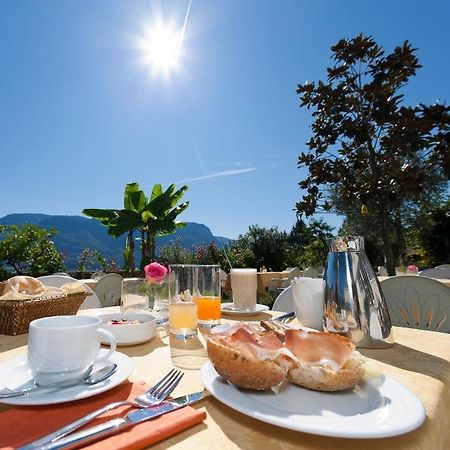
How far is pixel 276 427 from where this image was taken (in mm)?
466

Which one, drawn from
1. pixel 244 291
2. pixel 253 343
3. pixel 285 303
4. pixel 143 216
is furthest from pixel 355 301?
pixel 143 216

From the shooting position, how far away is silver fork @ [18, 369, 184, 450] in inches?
16.2

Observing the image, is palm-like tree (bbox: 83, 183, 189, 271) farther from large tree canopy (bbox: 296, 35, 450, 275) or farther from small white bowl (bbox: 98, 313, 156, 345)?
small white bowl (bbox: 98, 313, 156, 345)

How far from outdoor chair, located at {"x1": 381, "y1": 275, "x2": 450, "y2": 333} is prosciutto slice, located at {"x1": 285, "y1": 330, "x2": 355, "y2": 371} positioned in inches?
44.4

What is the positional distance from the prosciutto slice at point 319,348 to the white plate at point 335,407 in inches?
2.0

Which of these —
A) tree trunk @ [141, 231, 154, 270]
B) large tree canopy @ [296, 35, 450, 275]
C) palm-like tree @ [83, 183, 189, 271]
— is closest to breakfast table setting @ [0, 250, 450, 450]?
large tree canopy @ [296, 35, 450, 275]

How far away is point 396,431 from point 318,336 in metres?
0.23

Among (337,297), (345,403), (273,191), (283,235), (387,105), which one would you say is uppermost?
(273,191)

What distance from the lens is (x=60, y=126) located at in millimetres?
13922

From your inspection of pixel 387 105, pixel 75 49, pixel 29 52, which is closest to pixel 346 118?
pixel 387 105

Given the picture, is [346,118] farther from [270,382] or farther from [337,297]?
[270,382]

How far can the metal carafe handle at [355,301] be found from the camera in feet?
2.97

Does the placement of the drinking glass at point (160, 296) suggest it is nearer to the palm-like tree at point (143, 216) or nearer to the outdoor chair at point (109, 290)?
the outdoor chair at point (109, 290)

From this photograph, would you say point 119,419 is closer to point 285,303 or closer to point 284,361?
point 284,361
